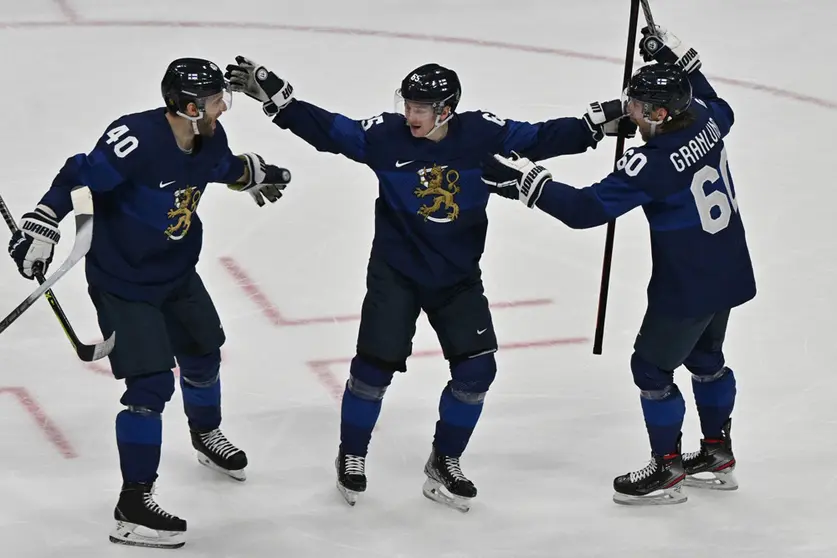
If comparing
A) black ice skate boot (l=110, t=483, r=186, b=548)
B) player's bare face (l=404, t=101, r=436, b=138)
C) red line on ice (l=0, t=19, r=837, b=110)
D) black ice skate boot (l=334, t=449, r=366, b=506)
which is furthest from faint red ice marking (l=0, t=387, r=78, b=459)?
red line on ice (l=0, t=19, r=837, b=110)

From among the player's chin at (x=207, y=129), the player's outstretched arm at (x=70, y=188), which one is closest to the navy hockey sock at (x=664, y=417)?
the player's chin at (x=207, y=129)

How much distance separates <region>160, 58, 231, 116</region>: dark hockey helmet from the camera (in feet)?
14.8

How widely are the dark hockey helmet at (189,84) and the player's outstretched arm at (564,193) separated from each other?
32.8 inches

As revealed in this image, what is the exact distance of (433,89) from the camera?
464cm

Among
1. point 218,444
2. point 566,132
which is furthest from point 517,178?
point 218,444

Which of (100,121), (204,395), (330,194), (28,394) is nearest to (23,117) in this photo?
(100,121)

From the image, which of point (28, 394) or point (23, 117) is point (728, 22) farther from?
point (28, 394)

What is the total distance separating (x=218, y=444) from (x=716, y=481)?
161cm

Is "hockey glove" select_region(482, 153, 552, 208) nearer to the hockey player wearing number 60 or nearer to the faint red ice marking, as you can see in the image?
the hockey player wearing number 60

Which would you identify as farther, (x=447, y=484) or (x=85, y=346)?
(x=447, y=484)

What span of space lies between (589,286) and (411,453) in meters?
1.63

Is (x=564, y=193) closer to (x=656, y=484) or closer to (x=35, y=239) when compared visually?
(x=656, y=484)

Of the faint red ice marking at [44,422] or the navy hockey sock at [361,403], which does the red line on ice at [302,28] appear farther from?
the navy hockey sock at [361,403]

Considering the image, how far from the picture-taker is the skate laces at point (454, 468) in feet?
16.4
